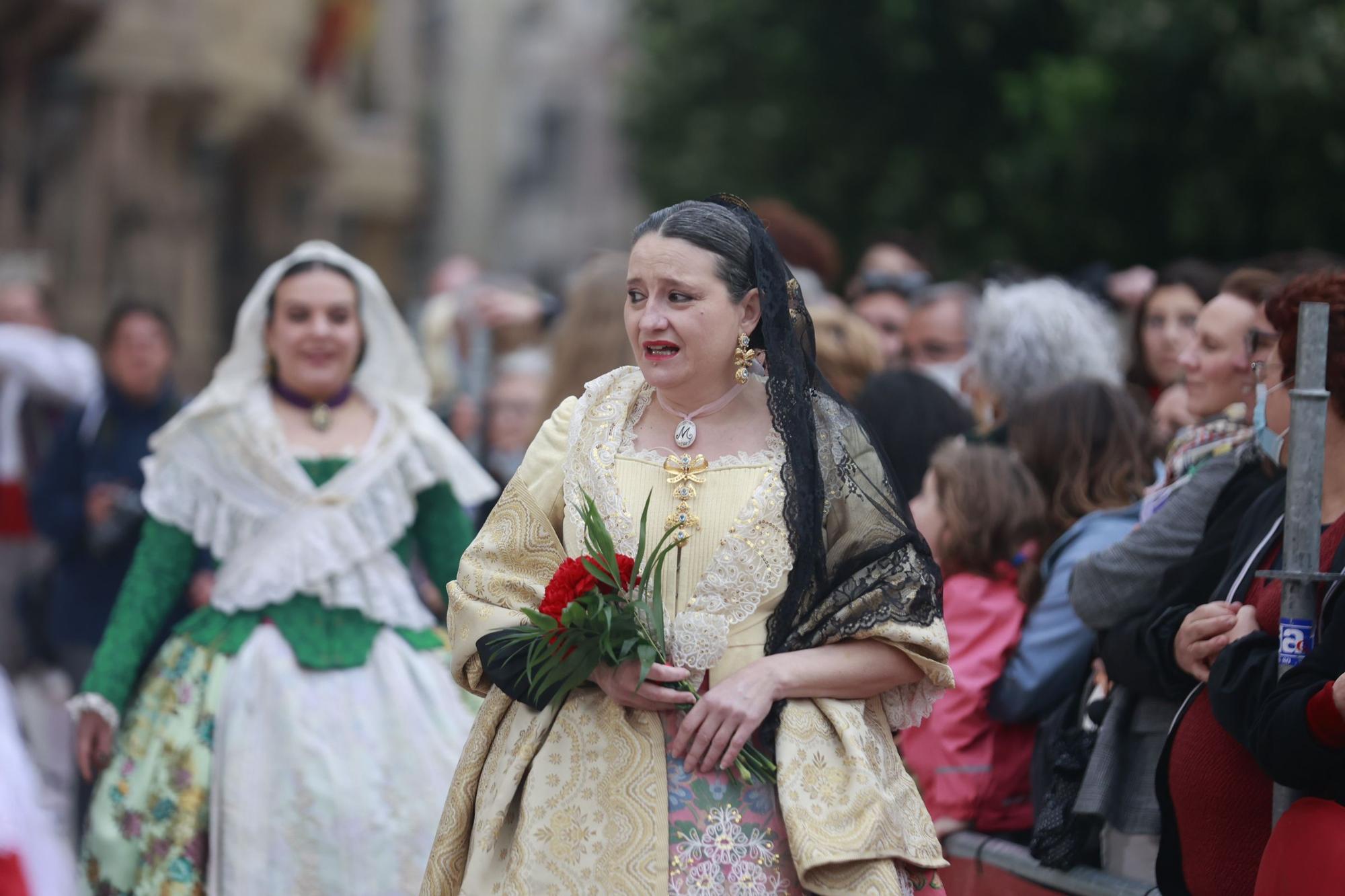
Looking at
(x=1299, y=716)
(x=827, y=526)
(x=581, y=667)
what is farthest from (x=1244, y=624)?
(x=581, y=667)

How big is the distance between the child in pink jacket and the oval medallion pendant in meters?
1.55

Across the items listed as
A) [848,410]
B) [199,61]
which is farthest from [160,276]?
[848,410]

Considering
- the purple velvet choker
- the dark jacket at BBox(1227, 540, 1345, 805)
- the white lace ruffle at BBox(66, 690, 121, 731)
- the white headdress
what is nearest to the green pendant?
the purple velvet choker

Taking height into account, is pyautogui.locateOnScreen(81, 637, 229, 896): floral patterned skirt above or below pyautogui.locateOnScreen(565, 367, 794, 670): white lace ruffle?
below

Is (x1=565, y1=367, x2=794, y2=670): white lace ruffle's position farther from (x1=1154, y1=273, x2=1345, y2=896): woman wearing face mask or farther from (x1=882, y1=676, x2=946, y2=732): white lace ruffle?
(x1=1154, y1=273, x2=1345, y2=896): woman wearing face mask

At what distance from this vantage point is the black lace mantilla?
352 cm

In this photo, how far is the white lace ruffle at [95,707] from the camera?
516cm

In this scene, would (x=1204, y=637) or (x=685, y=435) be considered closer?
(x=685, y=435)

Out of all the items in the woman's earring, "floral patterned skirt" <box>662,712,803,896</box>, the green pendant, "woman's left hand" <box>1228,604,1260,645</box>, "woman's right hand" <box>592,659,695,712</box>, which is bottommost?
"floral patterned skirt" <box>662,712,803,896</box>

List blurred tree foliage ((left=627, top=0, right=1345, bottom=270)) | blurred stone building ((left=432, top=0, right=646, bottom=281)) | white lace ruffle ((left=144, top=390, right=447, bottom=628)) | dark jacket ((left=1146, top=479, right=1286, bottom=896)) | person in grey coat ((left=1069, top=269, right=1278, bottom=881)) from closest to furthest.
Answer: dark jacket ((left=1146, top=479, right=1286, bottom=896)), person in grey coat ((left=1069, top=269, right=1278, bottom=881)), white lace ruffle ((left=144, top=390, right=447, bottom=628)), blurred tree foliage ((left=627, top=0, right=1345, bottom=270)), blurred stone building ((left=432, top=0, right=646, bottom=281))

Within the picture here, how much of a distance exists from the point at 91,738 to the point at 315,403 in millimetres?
1215

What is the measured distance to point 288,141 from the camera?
26062mm

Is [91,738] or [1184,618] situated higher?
[1184,618]

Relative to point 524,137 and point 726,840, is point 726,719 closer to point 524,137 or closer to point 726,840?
point 726,840
